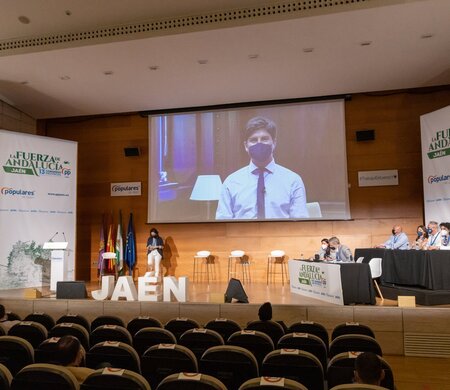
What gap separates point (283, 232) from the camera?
390 inches

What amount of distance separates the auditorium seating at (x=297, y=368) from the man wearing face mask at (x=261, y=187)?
23.4 ft

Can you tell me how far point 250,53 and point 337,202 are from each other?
387cm

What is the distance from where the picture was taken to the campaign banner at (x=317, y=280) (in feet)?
→ 20.5

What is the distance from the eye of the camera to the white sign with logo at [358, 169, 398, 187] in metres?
9.42

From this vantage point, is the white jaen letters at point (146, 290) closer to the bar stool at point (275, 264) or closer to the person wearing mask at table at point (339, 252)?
the person wearing mask at table at point (339, 252)

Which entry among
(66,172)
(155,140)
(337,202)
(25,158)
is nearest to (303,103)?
(337,202)

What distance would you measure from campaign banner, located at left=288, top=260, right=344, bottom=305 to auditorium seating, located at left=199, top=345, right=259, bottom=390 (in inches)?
147

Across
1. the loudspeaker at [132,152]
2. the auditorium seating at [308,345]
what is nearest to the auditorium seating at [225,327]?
the auditorium seating at [308,345]

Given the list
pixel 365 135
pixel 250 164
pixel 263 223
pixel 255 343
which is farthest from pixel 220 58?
pixel 255 343

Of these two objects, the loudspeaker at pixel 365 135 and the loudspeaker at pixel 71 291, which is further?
the loudspeaker at pixel 365 135

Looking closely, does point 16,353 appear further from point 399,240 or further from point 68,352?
point 399,240

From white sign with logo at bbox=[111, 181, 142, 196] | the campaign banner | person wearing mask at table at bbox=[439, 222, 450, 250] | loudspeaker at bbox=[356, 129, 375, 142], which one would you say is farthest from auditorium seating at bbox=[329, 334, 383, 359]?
white sign with logo at bbox=[111, 181, 142, 196]

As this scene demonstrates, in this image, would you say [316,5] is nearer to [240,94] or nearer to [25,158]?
[240,94]

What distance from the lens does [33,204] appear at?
29.8ft
